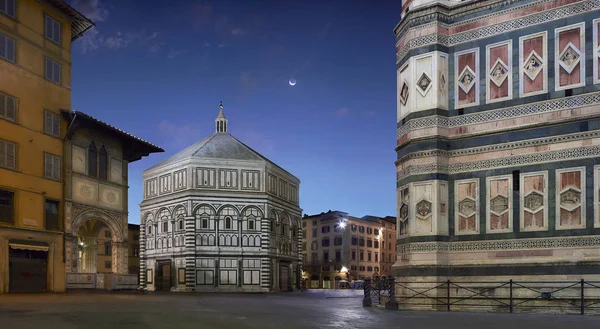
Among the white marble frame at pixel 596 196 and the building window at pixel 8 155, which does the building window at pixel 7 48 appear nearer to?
the building window at pixel 8 155

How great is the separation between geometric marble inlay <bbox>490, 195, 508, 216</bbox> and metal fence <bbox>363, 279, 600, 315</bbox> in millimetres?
2273

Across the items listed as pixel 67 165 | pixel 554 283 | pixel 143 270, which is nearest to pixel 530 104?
pixel 554 283

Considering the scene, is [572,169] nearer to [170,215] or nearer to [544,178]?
[544,178]

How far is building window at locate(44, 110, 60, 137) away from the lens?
93.7ft

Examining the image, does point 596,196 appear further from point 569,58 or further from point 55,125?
point 55,125

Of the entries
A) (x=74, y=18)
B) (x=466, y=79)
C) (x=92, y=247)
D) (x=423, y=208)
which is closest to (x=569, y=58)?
(x=466, y=79)

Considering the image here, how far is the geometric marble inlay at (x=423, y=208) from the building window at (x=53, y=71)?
20893mm

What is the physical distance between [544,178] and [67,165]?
77.3 feet

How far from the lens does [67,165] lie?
29609 mm

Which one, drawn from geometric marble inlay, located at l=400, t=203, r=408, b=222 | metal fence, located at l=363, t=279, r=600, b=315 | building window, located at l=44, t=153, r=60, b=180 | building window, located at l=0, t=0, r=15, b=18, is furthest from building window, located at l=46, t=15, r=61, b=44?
metal fence, located at l=363, t=279, r=600, b=315

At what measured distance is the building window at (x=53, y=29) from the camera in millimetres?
29364

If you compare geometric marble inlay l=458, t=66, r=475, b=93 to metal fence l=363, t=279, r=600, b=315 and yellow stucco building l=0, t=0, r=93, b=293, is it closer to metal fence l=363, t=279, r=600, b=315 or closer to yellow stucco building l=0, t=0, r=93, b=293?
metal fence l=363, t=279, r=600, b=315

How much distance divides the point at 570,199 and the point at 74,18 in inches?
1074

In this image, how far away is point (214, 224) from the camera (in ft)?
180
